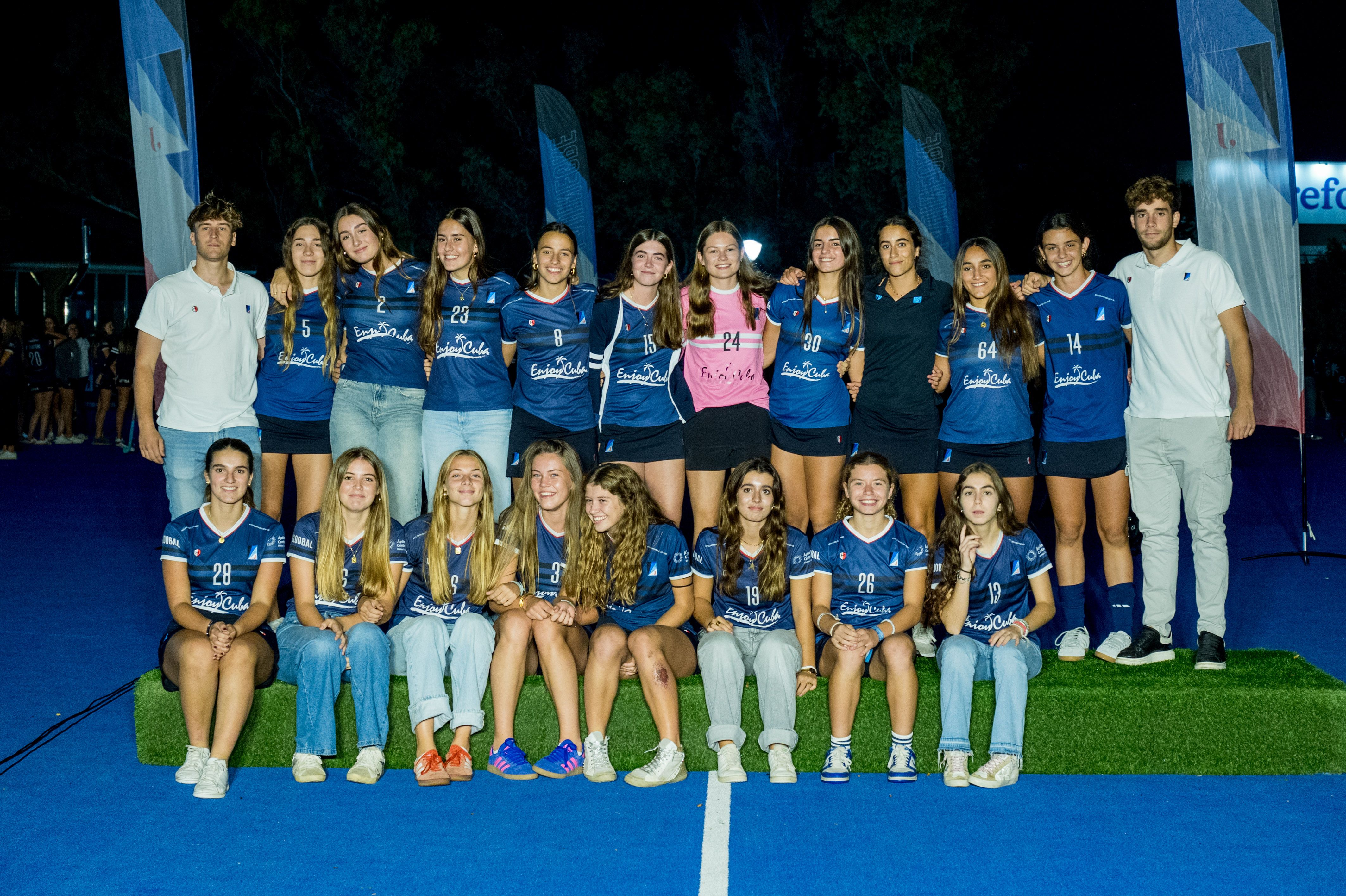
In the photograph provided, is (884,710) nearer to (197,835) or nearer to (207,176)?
(197,835)

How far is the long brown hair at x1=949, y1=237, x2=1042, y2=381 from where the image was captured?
4.55m

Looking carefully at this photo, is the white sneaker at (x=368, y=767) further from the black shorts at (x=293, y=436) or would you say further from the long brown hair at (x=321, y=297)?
the long brown hair at (x=321, y=297)

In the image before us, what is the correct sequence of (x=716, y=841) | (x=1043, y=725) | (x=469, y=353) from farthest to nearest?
(x=469, y=353) → (x=1043, y=725) → (x=716, y=841)

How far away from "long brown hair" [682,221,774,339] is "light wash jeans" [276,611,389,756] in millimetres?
1898

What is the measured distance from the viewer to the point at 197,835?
3.45 m

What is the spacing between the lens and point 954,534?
420 cm

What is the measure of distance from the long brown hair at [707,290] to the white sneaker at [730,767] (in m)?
1.84

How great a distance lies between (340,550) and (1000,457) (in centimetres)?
257

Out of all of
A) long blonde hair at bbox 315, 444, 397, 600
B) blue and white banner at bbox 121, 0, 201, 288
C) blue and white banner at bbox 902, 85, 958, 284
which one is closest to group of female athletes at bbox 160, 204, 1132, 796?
long blonde hair at bbox 315, 444, 397, 600

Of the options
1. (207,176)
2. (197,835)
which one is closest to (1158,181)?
(197,835)

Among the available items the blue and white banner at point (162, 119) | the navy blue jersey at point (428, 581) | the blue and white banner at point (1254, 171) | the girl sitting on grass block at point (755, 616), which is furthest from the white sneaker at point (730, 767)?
the blue and white banner at point (162, 119)

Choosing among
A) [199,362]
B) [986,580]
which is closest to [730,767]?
[986,580]

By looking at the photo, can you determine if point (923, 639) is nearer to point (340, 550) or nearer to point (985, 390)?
point (985, 390)

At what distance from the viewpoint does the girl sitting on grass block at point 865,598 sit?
391 centimetres
